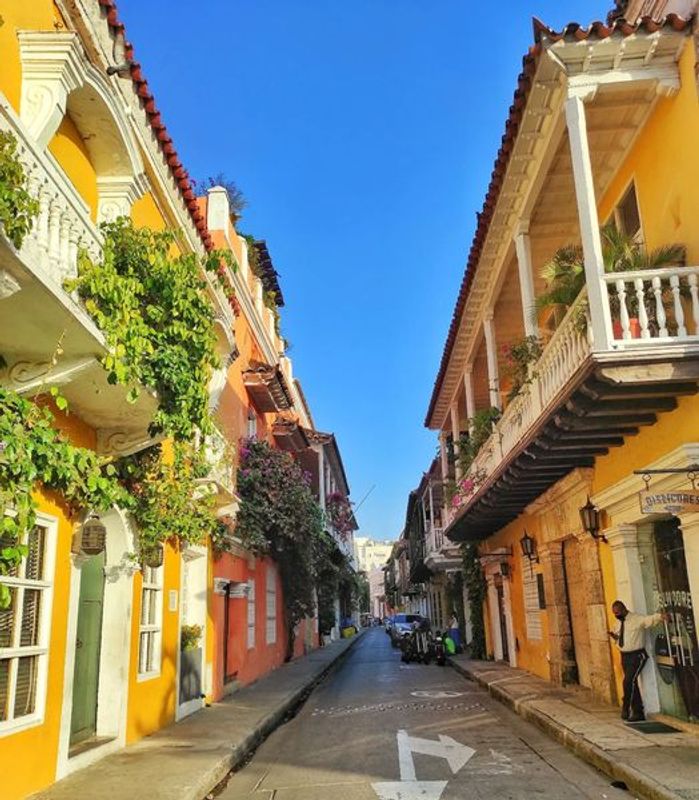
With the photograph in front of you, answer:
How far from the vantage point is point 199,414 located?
7.44 meters

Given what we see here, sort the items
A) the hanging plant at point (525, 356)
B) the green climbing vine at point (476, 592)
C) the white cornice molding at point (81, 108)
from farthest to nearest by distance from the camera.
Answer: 1. the green climbing vine at point (476, 592)
2. the hanging plant at point (525, 356)
3. the white cornice molding at point (81, 108)

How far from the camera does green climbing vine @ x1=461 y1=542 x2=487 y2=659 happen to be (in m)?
21.5

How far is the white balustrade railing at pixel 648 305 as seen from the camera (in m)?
7.18

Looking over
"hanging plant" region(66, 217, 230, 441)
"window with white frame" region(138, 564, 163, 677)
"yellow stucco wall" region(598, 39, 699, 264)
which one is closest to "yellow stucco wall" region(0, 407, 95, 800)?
"hanging plant" region(66, 217, 230, 441)

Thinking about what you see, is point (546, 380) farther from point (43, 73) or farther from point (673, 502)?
point (43, 73)

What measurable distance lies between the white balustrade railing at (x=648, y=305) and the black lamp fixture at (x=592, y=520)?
145 inches

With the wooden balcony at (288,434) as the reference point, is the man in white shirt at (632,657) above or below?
below

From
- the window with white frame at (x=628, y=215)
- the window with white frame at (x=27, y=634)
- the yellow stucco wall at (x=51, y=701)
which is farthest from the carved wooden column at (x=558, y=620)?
the window with white frame at (x=27, y=634)

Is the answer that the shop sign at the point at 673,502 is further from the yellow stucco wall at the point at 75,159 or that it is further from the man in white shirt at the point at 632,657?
the yellow stucco wall at the point at 75,159

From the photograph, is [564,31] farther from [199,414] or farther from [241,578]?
[241,578]

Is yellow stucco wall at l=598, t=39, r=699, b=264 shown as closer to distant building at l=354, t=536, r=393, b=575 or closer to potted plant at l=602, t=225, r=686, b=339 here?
potted plant at l=602, t=225, r=686, b=339

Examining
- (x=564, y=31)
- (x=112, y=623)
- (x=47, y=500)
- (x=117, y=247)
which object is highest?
(x=564, y=31)

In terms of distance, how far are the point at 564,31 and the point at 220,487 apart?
25.6ft

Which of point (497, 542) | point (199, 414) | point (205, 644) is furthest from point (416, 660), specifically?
point (199, 414)
